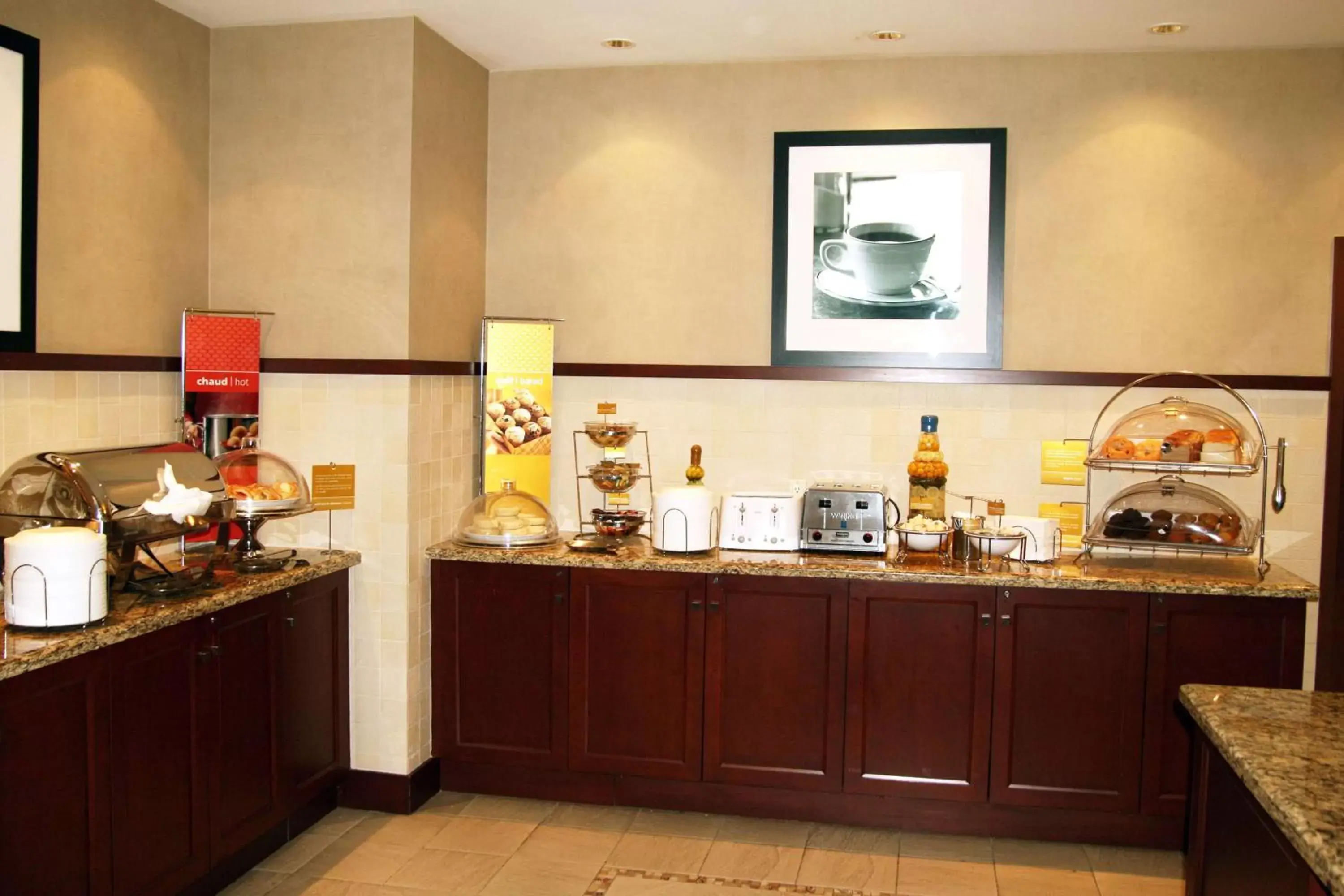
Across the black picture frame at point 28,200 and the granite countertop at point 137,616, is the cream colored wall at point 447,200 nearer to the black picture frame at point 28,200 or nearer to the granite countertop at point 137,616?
the granite countertop at point 137,616

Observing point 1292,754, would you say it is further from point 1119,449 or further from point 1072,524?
point 1072,524

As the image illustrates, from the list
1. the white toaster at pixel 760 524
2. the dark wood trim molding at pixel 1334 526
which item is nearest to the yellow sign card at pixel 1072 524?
the dark wood trim molding at pixel 1334 526

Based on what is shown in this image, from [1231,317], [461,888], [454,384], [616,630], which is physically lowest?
[461,888]

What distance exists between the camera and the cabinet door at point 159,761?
10.5ft

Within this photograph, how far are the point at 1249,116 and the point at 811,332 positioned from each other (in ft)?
6.21

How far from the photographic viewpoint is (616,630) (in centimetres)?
446

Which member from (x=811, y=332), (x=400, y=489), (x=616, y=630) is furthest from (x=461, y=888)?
(x=811, y=332)

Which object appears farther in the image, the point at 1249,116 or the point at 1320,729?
the point at 1249,116

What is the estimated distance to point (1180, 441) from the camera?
4.35 m

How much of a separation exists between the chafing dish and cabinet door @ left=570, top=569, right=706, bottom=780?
60.0 inches

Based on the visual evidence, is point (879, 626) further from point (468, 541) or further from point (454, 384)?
point (454, 384)

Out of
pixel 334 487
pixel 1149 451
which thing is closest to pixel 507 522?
pixel 334 487

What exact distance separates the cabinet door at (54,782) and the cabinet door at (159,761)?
0.23ft

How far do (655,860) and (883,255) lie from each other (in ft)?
8.28
